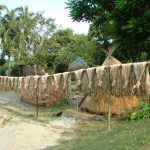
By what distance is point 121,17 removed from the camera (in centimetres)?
1419

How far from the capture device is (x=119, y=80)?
12773 mm

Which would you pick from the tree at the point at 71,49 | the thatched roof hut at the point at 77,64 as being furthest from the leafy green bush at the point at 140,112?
the thatched roof hut at the point at 77,64

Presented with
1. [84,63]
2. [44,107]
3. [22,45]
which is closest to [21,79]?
[44,107]

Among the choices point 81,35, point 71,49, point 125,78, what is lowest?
point 125,78

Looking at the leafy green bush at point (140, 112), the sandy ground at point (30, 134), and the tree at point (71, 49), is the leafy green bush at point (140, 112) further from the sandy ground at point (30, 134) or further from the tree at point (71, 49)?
the tree at point (71, 49)

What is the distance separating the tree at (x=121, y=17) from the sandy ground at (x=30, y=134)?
350 cm

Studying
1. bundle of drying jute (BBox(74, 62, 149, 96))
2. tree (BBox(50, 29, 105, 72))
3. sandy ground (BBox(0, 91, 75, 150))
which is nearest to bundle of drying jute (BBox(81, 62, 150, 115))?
bundle of drying jute (BBox(74, 62, 149, 96))

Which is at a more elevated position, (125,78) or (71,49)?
(71,49)

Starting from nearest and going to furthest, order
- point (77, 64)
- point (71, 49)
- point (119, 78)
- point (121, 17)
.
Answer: point (119, 78)
point (121, 17)
point (77, 64)
point (71, 49)

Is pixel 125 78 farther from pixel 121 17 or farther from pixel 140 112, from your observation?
pixel 140 112

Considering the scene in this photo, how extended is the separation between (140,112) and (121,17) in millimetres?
3693

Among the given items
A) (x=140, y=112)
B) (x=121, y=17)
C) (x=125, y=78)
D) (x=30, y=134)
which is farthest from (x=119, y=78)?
(x=140, y=112)

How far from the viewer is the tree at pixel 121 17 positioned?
1314 cm

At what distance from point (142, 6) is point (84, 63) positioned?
2078 cm
